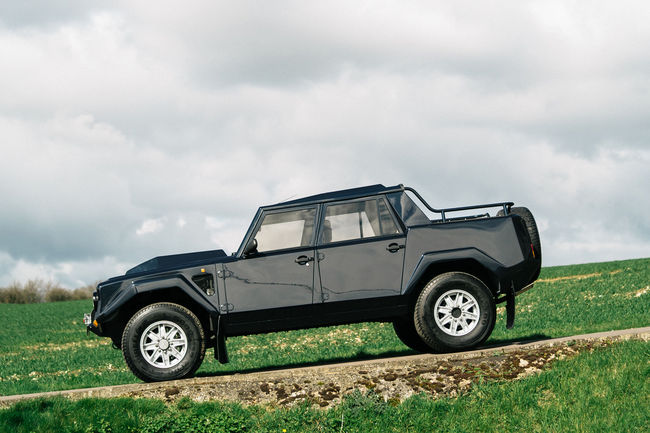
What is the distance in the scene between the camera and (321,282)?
912 centimetres

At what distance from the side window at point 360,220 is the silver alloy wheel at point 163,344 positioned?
Result: 2.41 meters

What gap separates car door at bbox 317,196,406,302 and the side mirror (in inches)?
32.9

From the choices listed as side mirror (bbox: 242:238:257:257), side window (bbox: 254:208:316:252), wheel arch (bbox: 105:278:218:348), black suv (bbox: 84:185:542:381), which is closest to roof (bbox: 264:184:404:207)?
black suv (bbox: 84:185:542:381)

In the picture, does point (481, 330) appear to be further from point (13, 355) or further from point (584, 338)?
point (13, 355)

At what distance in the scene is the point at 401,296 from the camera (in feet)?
30.3

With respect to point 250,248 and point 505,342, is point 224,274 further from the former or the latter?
point 505,342

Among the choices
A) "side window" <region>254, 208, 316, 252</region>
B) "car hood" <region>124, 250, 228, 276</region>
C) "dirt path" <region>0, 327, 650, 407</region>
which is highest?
"side window" <region>254, 208, 316, 252</region>

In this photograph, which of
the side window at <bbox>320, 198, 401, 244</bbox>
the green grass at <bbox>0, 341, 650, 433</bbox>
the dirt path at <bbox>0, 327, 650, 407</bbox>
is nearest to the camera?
the green grass at <bbox>0, 341, 650, 433</bbox>

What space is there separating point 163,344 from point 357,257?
2753 millimetres

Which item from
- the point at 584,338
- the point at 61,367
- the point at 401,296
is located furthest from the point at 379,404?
the point at 61,367

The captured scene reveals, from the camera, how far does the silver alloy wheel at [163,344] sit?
896 centimetres

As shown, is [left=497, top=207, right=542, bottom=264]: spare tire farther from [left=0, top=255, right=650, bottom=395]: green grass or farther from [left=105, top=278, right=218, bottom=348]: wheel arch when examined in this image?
[left=105, top=278, right=218, bottom=348]: wheel arch

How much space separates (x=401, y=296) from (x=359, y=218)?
1.17 m

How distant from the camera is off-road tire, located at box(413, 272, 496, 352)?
9211 millimetres
